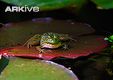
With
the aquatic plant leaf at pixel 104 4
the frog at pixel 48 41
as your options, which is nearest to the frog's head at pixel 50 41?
the frog at pixel 48 41

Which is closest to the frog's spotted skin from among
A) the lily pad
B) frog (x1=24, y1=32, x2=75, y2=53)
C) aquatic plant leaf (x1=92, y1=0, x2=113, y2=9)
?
frog (x1=24, y1=32, x2=75, y2=53)

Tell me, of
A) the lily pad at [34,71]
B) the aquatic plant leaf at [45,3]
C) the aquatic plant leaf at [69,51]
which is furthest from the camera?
the aquatic plant leaf at [45,3]

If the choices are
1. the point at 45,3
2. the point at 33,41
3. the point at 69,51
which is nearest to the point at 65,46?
the point at 69,51

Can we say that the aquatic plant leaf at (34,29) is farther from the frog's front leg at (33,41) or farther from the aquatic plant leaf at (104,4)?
the aquatic plant leaf at (104,4)

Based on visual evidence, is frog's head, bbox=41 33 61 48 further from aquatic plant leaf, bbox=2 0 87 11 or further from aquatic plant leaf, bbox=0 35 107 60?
aquatic plant leaf, bbox=2 0 87 11

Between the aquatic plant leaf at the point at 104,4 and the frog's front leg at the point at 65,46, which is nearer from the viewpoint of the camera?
the frog's front leg at the point at 65,46

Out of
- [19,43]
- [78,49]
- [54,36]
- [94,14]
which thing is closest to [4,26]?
[19,43]
